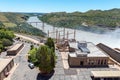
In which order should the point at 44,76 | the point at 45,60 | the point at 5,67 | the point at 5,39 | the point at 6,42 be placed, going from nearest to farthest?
the point at 45,60 < the point at 44,76 < the point at 5,67 < the point at 6,42 < the point at 5,39

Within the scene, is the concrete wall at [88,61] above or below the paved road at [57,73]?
above

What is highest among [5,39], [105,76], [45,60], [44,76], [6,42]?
[5,39]

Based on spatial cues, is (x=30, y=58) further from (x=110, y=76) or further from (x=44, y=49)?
(x=110, y=76)

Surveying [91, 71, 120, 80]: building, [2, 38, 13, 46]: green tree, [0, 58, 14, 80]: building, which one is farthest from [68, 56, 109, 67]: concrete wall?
[2, 38, 13, 46]: green tree

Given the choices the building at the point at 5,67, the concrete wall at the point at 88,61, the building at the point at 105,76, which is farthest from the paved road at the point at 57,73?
the concrete wall at the point at 88,61

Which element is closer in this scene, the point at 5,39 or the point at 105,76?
the point at 105,76

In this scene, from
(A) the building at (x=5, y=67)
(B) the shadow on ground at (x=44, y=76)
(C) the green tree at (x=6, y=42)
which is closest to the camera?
(A) the building at (x=5, y=67)

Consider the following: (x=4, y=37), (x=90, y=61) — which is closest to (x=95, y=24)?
(x=4, y=37)

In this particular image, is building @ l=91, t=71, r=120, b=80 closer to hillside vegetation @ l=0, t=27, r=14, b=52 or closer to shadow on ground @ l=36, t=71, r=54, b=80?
shadow on ground @ l=36, t=71, r=54, b=80

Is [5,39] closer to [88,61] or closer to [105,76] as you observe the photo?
[88,61]

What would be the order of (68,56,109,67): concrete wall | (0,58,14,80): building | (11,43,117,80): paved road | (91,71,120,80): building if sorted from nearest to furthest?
(91,71,120,80): building < (0,58,14,80): building < (11,43,117,80): paved road < (68,56,109,67): concrete wall

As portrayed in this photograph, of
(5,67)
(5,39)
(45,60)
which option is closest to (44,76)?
(45,60)

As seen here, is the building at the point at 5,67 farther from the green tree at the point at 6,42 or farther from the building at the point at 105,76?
the green tree at the point at 6,42
